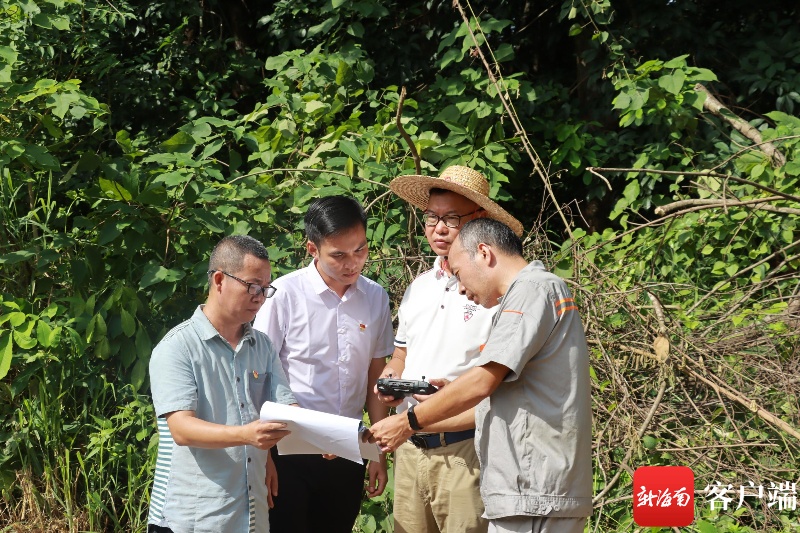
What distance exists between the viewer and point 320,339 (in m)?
3.53

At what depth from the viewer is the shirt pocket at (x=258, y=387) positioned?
3006mm

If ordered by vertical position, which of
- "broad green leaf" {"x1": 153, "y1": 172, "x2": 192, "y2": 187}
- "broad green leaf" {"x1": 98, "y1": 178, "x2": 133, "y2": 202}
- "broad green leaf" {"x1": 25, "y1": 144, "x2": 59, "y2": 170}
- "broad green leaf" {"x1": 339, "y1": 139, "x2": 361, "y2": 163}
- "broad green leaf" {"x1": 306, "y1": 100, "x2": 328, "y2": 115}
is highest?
"broad green leaf" {"x1": 306, "y1": 100, "x2": 328, "y2": 115}

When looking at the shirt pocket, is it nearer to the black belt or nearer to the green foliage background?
the black belt

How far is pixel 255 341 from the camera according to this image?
3078mm

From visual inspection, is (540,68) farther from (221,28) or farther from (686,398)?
(686,398)

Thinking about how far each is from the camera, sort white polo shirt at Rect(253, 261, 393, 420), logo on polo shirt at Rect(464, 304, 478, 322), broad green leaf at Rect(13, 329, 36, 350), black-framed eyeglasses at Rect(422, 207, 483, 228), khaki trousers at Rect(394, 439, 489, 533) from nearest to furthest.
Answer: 1. khaki trousers at Rect(394, 439, 489, 533)
2. logo on polo shirt at Rect(464, 304, 478, 322)
3. white polo shirt at Rect(253, 261, 393, 420)
4. black-framed eyeglasses at Rect(422, 207, 483, 228)
5. broad green leaf at Rect(13, 329, 36, 350)

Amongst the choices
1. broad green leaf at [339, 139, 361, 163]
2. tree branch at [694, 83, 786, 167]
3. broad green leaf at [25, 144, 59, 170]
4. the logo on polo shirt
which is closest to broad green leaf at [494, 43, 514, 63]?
tree branch at [694, 83, 786, 167]

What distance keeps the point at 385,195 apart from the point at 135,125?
3.22 metres

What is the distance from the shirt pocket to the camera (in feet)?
9.86

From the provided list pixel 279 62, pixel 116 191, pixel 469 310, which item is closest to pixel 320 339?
pixel 469 310

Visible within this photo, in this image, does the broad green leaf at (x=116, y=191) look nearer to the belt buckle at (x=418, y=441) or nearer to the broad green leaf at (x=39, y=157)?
the broad green leaf at (x=39, y=157)

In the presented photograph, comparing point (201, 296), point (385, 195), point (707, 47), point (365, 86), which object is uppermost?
point (707, 47)

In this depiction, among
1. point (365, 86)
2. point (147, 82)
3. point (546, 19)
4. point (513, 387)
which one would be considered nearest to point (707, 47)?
point (546, 19)

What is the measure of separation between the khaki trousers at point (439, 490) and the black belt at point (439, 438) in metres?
0.02
